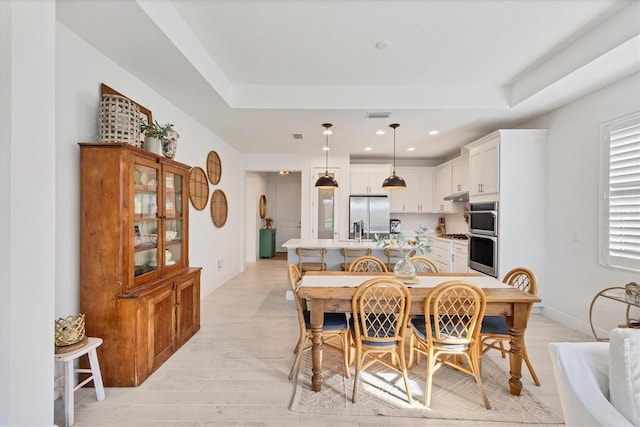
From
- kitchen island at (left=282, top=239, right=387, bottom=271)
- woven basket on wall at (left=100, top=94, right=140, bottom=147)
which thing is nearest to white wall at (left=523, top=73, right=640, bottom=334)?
kitchen island at (left=282, top=239, right=387, bottom=271)

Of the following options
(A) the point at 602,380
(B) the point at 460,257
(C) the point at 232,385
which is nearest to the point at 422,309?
(A) the point at 602,380

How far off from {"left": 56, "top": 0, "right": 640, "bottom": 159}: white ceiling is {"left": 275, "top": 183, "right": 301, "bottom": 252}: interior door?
5.14 m

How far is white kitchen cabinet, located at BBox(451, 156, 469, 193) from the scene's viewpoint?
539 centimetres

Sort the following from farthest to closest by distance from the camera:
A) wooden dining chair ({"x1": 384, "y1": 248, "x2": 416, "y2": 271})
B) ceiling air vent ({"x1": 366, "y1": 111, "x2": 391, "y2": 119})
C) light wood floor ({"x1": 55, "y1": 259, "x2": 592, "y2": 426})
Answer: wooden dining chair ({"x1": 384, "y1": 248, "x2": 416, "y2": 271}), ceiling air vent ({"x1": 366, "y1": 111, "x2": 391, "y2": 119}), light wood floor ({"x1": 55, "y1": 259, "x2": 592, "y2": 426})

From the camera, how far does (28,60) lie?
1477 mm

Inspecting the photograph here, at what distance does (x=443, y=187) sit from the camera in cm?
637

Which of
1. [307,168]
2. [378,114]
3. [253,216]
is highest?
[378,114]

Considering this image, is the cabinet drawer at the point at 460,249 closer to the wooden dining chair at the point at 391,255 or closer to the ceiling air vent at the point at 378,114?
the wooden dining chair at the point at 391,255

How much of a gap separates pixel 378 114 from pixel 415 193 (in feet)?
11.1

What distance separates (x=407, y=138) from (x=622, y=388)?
177 inches

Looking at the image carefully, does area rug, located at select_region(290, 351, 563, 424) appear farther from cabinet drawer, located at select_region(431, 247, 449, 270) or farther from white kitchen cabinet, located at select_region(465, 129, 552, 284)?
cabinet drawer, located at select_region(431, 247, 449, 270)

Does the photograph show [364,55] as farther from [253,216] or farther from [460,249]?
[253,216]

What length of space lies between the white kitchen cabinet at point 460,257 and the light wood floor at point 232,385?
126 cm

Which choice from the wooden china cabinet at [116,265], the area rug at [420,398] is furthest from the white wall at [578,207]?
the wooden china cabinet at [116,265]
